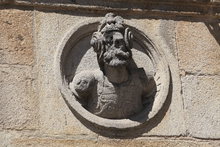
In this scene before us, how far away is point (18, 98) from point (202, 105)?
4.58 ft

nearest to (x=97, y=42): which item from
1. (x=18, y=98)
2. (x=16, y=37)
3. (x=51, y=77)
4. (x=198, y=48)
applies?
(x=51, y=77)

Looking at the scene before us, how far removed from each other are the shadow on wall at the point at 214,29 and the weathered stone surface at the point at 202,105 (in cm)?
36

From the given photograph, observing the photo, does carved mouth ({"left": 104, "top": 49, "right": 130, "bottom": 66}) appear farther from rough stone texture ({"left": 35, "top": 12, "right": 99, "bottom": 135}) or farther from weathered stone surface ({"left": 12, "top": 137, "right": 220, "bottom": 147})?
weathered stone surface ({"left": 12, "top": 137, "right": 220, "bottom": 147})

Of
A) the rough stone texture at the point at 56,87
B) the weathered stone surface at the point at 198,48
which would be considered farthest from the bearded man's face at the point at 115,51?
the weathered stone surface at the point at 198,48

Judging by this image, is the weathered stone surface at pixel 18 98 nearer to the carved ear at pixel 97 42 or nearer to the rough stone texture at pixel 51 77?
the rough stone texture at pixel 51 77

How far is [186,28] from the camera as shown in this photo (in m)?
6.93

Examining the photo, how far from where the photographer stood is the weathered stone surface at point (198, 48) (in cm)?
681

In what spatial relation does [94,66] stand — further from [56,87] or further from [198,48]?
[198,48]

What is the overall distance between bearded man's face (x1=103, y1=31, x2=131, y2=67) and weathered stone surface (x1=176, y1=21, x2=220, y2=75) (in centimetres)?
55

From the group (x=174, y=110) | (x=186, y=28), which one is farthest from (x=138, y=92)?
(x=186, y=28)

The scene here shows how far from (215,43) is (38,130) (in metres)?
1.61

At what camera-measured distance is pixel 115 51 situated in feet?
21.1

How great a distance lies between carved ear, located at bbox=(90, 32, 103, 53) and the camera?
6.50 metres

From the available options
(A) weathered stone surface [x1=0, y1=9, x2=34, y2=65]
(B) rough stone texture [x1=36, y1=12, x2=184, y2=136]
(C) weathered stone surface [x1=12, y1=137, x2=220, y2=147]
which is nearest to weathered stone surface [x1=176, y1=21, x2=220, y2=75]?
(B) rough stone texture [x1=36, y1=12, x2=184, y2=136]
